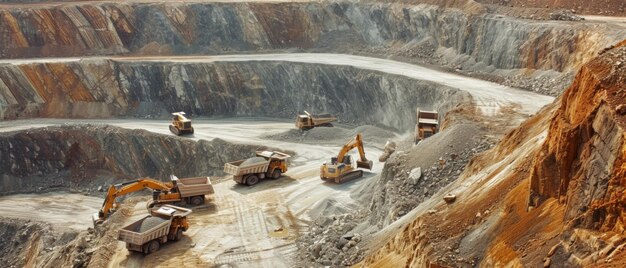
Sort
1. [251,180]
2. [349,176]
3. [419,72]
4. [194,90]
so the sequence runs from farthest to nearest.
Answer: [194,90] → [419,72] → [251,180] → [349,176]

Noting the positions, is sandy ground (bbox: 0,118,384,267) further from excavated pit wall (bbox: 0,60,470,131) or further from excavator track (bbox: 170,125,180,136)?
excavated pit wall (bbox: 0,60,470,131)

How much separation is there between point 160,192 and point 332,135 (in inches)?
562

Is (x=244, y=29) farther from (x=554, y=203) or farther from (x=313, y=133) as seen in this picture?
(x=554, y=203)

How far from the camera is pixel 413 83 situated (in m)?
37.5

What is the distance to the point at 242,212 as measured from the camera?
80.7 ft

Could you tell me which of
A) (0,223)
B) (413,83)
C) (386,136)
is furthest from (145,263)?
(413,83)

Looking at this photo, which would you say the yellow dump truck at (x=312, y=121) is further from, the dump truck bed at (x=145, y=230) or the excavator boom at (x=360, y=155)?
the dump truck bed at (x=145, y=230)

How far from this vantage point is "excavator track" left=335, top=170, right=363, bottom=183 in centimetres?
2723

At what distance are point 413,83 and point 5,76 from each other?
1054 inches

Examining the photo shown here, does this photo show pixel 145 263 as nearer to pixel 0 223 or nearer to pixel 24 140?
pixel 0 223

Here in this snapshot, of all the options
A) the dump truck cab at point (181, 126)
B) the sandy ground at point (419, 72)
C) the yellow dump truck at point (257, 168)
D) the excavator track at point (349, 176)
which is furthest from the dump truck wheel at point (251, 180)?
the sandy ground at point (419, 72)

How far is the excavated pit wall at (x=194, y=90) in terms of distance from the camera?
134ft

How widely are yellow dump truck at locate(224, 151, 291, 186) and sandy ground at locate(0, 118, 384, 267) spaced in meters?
0.36

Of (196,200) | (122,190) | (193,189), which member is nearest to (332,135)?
(196,200)
